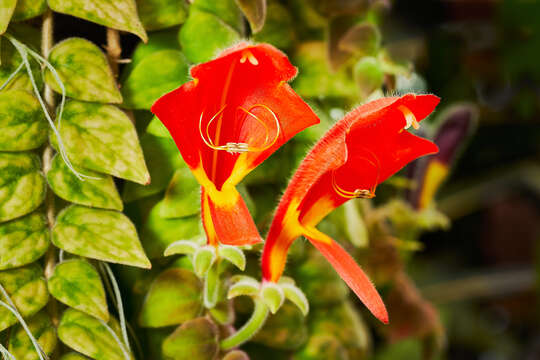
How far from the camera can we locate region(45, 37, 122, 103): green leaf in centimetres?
32

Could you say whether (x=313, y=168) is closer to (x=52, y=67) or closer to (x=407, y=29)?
(x=52, y=67)

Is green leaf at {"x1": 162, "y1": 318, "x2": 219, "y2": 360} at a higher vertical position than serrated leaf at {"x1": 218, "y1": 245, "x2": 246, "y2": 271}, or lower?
lower

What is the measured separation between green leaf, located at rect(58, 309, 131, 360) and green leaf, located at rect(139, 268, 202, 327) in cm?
3

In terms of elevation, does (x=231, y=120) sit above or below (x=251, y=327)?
above

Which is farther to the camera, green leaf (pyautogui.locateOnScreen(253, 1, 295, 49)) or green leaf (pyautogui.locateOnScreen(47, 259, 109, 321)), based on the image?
green leaf (pyautogui.locateOnScreen(253, 1, 295, 49))

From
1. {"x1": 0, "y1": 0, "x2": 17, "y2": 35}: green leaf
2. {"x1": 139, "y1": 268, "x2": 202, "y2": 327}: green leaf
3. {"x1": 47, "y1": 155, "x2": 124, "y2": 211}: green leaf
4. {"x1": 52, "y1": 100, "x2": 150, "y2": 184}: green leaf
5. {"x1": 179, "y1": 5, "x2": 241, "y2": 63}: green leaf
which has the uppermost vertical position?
{"x1": 0, "y1": 0, "x2": 17, "y2": 35}: green leaf

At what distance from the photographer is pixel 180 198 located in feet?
1.16

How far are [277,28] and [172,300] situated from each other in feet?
0.63

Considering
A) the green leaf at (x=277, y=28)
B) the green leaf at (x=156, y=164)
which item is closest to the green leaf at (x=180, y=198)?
the green leaf at (x=156, y=164)

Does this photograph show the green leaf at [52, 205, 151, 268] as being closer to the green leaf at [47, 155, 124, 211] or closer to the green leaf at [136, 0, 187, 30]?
the green leaf at [47, 155, 124, 211]

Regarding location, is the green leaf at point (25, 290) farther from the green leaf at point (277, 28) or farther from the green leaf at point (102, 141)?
the green leaf at point (277, 28)

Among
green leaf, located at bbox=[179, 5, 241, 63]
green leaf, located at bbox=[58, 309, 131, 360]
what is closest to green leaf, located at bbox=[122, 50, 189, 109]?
green leaf, located at bbox=[179, 5, 241, 63]

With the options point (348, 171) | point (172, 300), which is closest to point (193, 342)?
point (172, 300)

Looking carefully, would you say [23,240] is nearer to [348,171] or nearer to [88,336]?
[88,336]
